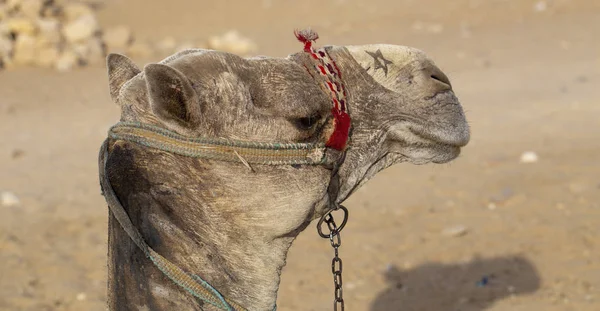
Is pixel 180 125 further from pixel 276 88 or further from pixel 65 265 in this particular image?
pixel 65 265

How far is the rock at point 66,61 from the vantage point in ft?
45.9

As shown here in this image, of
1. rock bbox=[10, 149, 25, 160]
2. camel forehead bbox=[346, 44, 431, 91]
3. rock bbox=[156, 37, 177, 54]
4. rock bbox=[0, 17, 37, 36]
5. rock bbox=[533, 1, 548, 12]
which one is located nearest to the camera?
camel forehead bbox=[346, 44, 431, 91]

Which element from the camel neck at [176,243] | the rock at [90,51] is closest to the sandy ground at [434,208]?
the rock at [90,51]

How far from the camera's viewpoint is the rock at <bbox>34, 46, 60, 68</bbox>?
14086mm

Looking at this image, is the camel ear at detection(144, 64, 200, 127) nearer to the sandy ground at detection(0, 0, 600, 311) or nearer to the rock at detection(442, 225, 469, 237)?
the sandy ground at detection(0, 0, 600, 311)

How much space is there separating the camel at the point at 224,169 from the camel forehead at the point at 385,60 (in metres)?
0.07

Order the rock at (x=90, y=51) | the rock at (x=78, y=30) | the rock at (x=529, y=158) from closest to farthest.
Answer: the rock at (x=529, y=158), the rock at (x=90, y=51), the rock at (x=78, y=30)

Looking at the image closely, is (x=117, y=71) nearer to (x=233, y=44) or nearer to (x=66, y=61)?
(x=66, y=61)

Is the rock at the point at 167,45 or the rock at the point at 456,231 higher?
the rock at the point at 456,231

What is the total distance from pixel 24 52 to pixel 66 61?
65cm

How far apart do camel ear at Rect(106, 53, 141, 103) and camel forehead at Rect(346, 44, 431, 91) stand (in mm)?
683

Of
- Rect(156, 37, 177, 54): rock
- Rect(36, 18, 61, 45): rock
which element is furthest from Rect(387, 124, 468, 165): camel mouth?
Rect(156, 37, 177, 54): rock

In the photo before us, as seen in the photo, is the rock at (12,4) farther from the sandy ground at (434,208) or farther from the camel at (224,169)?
the camel at (224,169)

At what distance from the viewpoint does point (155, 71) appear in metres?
2.24
